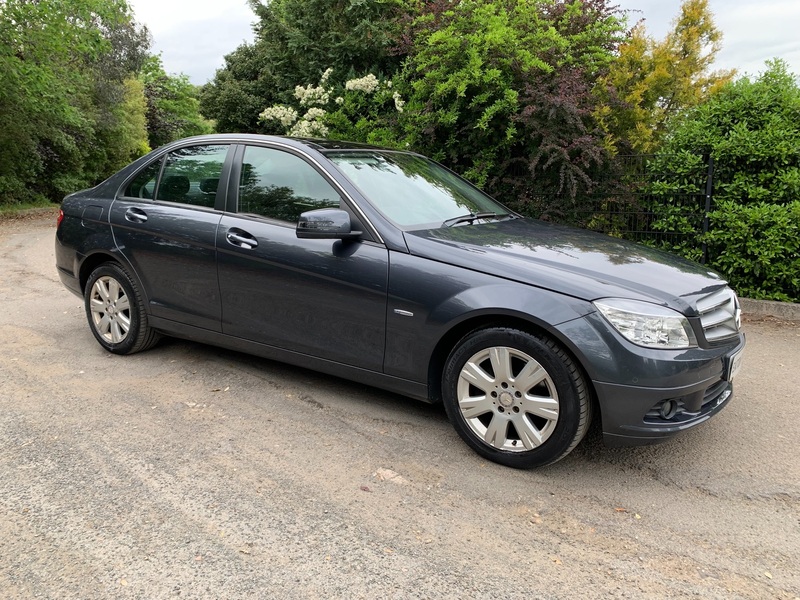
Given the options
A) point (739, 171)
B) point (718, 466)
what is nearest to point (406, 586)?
point (718, 466)

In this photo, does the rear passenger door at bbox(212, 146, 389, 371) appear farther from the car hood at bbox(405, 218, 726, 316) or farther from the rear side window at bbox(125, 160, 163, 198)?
the rear side window at bbox(125, 160, 163, 198)

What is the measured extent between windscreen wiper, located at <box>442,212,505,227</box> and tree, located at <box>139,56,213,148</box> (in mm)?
34344

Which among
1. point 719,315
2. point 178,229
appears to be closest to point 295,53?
point 178,229

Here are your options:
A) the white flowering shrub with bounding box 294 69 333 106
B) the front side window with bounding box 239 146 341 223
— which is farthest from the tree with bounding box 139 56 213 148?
the front side window with bounding box 239 146 341 223

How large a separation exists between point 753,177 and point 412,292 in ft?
16.3

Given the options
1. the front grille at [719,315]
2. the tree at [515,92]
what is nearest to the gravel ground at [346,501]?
the front grille at [719,315]

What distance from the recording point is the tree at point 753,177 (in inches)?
258

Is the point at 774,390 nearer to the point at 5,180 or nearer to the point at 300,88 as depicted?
the point at 300,88

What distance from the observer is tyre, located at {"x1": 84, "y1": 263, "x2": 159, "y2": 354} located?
16.2 feet

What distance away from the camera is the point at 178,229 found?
452cm

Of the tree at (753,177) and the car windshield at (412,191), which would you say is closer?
the car windshield at (412,191)

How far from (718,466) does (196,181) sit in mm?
3742

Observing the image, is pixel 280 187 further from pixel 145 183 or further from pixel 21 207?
pixel 21 207

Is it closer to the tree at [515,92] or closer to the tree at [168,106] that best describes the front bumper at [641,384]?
the tree at [515,92]
